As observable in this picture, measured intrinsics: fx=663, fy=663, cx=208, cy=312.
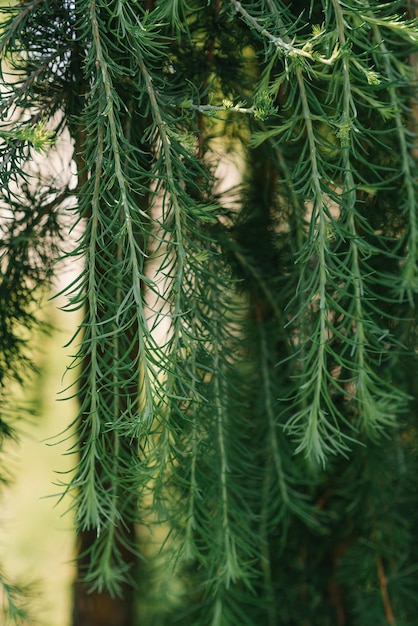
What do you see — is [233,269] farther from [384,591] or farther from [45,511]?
[45,511]

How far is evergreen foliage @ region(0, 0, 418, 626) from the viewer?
0.48 metres

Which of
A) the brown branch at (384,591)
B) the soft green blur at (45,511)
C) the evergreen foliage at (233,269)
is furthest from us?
the soft green blur at (45,511)

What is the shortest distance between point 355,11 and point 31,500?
204 cm

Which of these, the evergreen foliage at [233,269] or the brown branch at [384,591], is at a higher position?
the evergreen foliage at [233,269]

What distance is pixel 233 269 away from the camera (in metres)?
0.74

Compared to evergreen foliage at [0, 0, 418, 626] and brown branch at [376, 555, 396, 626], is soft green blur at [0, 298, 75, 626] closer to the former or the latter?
evergreen foliage at [0, 0, 418, 626]

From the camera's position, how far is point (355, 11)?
1.51ft

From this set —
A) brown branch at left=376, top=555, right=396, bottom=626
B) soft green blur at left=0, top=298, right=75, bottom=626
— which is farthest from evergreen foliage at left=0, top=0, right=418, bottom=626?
soft green blur at left=0, top=298, right=75, bottom=626

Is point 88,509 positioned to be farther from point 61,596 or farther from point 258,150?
point 61,596

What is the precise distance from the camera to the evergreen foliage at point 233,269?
477mm

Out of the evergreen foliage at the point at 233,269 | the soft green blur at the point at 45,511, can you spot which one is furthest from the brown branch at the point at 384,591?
the soft green blur at the point at 45,511

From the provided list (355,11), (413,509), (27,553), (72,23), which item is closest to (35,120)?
(72,23)

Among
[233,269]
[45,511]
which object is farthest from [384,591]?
[45,511]

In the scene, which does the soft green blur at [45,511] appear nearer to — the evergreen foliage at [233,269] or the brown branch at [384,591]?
the evergreen foliage at [233,269]
